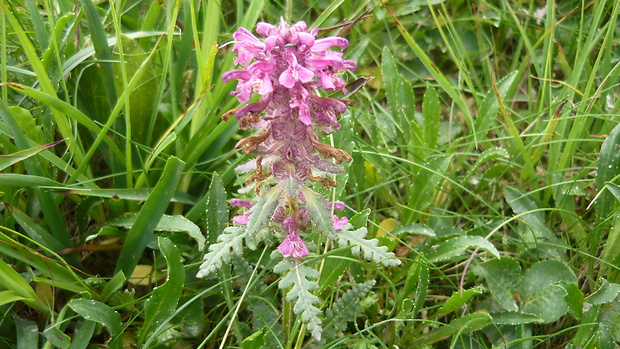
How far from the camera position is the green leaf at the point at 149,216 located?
235 centimetres

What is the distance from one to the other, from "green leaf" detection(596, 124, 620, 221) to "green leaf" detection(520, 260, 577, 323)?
35 cm

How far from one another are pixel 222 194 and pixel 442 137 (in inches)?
66.0

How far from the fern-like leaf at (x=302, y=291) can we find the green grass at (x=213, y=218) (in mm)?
121

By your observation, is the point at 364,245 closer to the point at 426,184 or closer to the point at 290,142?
the point at 290,142

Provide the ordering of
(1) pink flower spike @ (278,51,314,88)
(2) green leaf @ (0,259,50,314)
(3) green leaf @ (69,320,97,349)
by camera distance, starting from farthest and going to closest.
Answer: (3) green leaf @ (69,320,97,349) → (2) green leaf @ (0,259,50,314) → (1) pink flower spike @ (278,51,314,88)

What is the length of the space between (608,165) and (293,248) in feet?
5.37

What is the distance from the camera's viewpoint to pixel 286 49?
1.84m

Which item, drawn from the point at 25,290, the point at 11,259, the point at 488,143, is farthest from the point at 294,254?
the point at 488,143

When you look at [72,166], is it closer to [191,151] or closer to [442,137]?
[191,151]

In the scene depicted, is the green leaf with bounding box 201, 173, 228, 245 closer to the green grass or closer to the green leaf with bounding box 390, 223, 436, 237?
the green grass

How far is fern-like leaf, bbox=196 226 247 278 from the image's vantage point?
2.03m

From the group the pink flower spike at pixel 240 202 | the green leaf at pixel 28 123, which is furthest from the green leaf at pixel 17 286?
the pink flower spike at pixel 240 202

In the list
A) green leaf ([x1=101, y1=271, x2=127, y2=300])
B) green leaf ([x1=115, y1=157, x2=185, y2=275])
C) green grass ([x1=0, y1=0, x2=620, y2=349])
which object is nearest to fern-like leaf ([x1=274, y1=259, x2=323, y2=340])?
green grass ([x1=0, y1=0, x2=620, y2=349])

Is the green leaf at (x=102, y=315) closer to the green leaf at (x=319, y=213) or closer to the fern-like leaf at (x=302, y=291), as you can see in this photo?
the fern-like leaf at (x=302, y=291)
